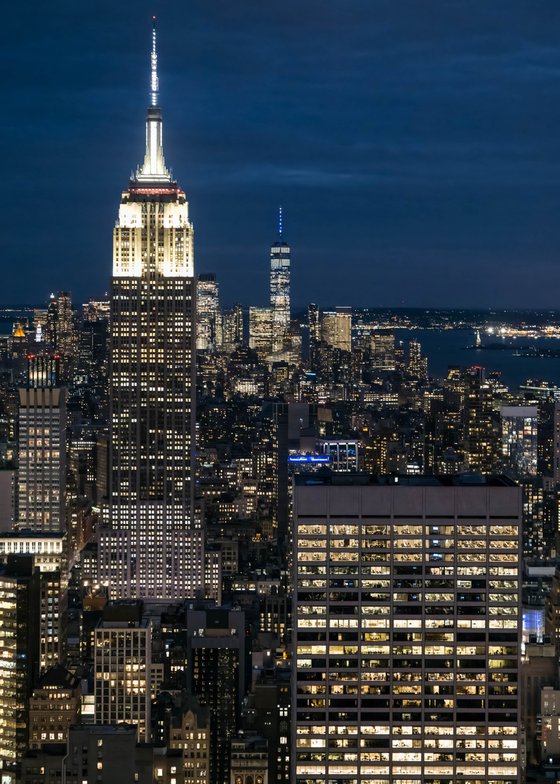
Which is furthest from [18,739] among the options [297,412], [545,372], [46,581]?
[545,372]

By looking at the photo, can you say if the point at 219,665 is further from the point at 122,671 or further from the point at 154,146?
the point at 154,146

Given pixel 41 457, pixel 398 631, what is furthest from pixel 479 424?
pixel 398 631

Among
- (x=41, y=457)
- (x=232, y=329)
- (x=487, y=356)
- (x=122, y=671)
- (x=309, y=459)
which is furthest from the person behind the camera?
(x=487, y=356)

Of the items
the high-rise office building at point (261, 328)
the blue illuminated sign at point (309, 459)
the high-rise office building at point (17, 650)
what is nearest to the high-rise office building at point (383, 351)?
the high-rise office building at point (261, 328)

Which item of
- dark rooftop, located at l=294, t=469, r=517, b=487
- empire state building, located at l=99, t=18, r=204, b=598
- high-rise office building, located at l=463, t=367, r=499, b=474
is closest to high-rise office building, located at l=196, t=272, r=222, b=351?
high-rise office building, located at l=463, t=367, r=499, b=474

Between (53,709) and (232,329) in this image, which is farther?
(232,329)

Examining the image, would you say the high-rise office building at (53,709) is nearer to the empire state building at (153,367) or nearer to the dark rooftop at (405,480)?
the dark rooftop at (405,480)

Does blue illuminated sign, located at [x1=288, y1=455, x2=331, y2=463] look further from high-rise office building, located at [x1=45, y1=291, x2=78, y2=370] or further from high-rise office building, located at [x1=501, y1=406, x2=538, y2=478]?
high-rise office building, located at [x1=45, y1=291, x2=78, y2=370]
